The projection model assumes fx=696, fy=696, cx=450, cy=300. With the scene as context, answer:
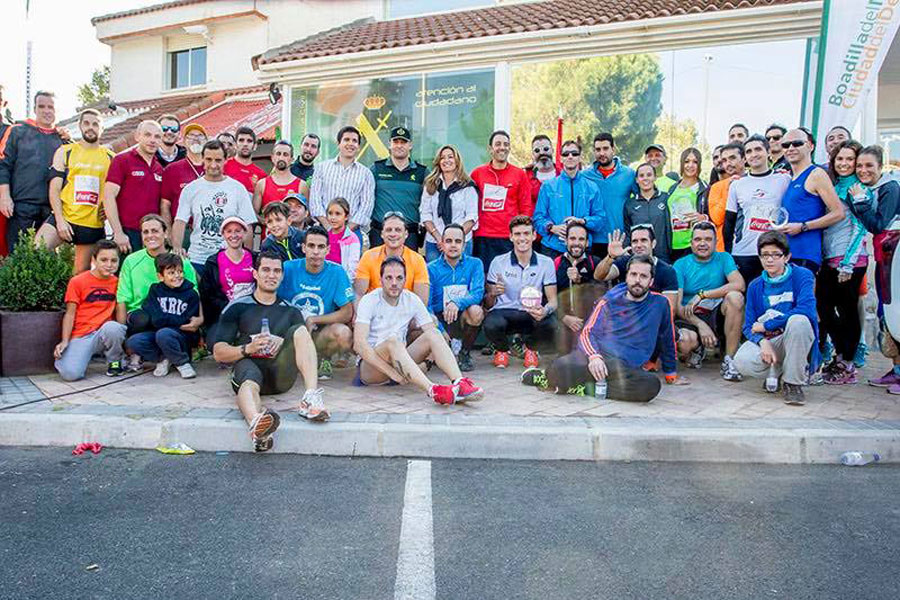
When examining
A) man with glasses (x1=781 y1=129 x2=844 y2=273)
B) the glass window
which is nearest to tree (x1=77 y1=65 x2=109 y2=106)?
the glass window

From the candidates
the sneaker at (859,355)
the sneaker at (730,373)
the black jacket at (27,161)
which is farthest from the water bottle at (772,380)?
the black jacket at (27,161)

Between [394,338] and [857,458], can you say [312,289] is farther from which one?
[857,458]

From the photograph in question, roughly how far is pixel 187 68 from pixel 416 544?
20.3 m

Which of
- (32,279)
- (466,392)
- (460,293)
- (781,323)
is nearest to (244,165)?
(32,279)

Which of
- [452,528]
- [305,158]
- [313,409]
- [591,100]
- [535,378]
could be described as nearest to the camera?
[452,528]

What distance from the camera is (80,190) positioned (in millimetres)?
6793

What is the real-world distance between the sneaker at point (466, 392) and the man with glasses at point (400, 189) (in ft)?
8.24

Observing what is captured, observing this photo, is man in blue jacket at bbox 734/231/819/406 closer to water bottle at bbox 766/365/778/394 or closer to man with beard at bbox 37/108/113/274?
water bottle at bbox 766/365/778/394

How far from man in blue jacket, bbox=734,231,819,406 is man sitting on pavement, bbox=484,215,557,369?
1793mm

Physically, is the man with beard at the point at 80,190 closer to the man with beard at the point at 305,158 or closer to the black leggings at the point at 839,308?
the man with beard at the point at 305,158

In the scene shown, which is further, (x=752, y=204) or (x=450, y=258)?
(x=450, y=258)

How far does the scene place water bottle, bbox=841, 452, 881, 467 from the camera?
4.40 m

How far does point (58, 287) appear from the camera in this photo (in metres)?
6.12

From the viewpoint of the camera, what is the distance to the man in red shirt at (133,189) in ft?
21.7
